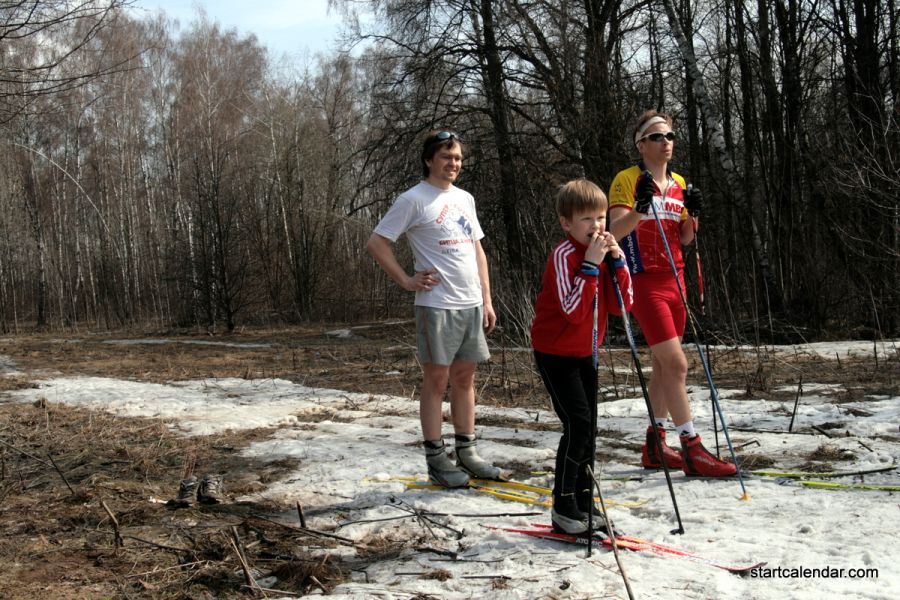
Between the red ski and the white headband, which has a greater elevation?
the white headband

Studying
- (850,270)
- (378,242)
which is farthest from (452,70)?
(378,242)

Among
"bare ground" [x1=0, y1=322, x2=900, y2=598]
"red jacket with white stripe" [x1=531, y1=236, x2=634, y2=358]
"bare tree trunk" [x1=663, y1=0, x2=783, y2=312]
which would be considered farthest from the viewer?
"bare tree trunk" [x1=663, y1=0, x2=783, y2=312]

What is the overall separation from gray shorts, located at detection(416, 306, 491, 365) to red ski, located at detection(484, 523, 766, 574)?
1.02 meters

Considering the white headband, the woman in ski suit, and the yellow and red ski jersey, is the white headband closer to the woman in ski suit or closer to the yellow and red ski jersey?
the woman in ski suit

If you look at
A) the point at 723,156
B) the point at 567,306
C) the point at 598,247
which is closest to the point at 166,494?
the point at 567,306

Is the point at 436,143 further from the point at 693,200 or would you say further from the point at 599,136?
the point at 599,136

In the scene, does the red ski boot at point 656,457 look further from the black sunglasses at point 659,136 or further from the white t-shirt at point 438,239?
the black sunglasses at point 659,136

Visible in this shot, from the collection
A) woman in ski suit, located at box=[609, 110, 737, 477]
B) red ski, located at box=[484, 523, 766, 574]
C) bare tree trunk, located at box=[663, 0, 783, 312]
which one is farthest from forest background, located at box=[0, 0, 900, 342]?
red ski, located at box=[484, 523, 766, 574]

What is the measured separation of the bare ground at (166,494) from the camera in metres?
2.89

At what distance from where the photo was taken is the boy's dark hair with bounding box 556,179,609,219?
3.27 meters

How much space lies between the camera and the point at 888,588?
2.45m

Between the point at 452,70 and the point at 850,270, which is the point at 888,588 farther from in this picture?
the point at 452,70

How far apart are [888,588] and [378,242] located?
2791 mm

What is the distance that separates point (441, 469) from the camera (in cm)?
400
